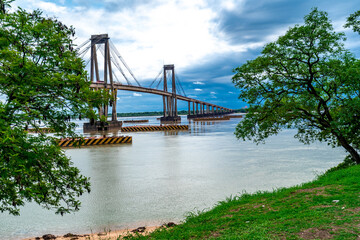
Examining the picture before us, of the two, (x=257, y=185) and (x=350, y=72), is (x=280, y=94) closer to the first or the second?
(x=350, y=72)

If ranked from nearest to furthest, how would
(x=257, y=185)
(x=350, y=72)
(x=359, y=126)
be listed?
(x=350, y=72), (x=359, y=126), (x=257, y=185)

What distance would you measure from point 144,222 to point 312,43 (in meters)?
9.30

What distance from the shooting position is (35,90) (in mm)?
5422

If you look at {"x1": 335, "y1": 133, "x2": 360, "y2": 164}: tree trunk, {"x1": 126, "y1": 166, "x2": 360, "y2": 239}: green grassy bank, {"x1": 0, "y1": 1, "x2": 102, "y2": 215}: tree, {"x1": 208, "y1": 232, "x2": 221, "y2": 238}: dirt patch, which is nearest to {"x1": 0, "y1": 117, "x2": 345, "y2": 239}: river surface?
{"x1": 126, "y1": 166, "x2": 360, "y2": 239}: green grassy bank

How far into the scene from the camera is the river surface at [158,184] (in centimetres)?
922

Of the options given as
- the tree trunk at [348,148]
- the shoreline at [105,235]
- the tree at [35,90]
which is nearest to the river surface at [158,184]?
the shoreline at [105,235]

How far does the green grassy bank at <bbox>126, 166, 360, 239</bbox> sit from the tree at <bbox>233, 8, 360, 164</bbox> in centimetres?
392

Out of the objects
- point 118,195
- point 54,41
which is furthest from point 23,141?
point 118,195

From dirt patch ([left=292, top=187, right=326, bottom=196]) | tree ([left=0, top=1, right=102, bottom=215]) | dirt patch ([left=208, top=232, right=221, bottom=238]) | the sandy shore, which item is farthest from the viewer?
dirt patch ([left=292, top=187, right=326, bottom=196])

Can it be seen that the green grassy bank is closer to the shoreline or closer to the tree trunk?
the shoreline

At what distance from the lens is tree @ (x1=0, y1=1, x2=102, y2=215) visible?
4.93 meters

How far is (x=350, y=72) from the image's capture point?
10.4 meters

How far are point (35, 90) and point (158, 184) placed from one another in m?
9.49

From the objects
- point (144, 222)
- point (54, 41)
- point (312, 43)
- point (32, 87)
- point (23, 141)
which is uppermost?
point (312, 43)
